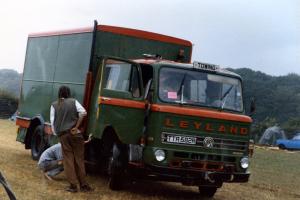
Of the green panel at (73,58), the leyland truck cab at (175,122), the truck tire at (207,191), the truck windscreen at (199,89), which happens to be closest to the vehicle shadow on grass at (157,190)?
the truck tire at (207,191)

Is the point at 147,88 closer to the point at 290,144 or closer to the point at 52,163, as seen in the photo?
the point at 52,163

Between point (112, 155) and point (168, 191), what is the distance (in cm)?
162

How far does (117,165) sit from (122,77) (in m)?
1.58

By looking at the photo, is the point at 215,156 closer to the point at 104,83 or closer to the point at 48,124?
the point at 104,83

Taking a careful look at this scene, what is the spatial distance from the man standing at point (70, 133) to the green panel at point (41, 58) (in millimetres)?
3495

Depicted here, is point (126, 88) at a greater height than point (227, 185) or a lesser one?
greater

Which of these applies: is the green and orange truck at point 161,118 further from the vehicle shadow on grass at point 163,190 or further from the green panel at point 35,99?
the green panel at point 35,99

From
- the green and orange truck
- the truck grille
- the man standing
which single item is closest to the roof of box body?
the green and orange truck

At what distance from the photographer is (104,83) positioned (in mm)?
11297

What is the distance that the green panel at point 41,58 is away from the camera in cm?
1429

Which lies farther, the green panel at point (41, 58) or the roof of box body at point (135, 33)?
the green panel at point (41, 58)

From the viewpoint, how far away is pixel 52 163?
11.8m

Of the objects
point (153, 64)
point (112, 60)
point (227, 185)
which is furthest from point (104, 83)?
point (227, 185)

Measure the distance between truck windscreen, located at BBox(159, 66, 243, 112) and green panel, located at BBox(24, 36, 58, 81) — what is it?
14.8 ft
